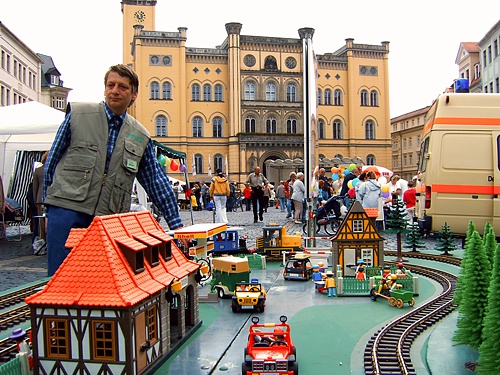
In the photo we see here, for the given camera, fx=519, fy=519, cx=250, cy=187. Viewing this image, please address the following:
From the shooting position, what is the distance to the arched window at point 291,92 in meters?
59.2

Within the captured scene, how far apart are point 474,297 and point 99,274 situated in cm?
286

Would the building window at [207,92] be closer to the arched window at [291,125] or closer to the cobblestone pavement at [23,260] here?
the arched window at [291,125]

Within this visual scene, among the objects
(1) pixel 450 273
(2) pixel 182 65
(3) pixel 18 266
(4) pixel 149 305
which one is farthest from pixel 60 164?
(2) pixel 182 65

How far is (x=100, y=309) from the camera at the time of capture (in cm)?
346

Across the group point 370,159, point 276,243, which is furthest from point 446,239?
point 370,159

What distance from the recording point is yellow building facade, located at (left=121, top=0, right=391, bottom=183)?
56.0 metres

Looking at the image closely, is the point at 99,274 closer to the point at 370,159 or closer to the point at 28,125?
the point at 28,125

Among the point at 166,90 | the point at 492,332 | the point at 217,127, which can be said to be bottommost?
the point at 492,332

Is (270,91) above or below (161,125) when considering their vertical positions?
above

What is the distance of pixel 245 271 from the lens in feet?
22.3

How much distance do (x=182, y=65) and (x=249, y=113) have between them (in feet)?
29.4

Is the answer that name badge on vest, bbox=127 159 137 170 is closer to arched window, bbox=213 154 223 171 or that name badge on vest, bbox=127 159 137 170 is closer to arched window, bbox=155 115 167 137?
arched window, bbox=155 115 167 137

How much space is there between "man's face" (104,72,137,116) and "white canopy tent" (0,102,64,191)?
982cm

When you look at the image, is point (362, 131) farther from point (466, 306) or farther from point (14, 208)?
point (466, 306)
